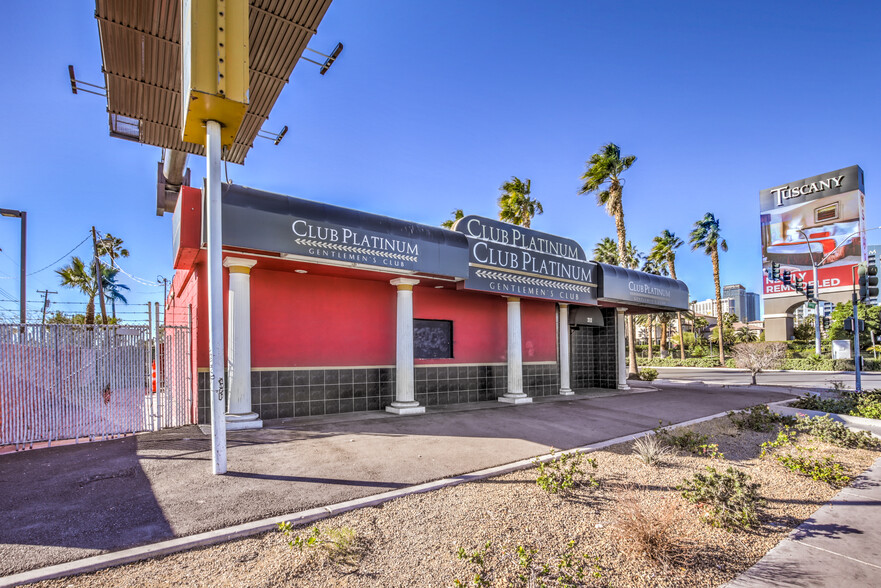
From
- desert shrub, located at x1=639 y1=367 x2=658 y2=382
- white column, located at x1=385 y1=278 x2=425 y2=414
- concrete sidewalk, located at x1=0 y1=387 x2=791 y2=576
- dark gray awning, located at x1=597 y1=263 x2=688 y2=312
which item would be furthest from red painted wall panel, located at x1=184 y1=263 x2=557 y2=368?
desert shrub, located at x1=639 y1=367 x2=658 y2=382

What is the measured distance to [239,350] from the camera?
830 cm

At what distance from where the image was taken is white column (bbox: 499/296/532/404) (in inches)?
504

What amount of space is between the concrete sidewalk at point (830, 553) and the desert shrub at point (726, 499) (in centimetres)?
37

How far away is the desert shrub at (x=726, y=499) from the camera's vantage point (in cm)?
446

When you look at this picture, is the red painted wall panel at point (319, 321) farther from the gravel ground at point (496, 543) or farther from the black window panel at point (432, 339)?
the gravel ground at point (496, 543)

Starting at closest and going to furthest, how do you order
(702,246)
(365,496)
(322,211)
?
(365,496), (322,211), (702,246)

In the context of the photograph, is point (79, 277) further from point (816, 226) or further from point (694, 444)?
point (816, 226)

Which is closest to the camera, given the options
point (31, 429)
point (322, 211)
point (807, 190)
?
point (31, 429)

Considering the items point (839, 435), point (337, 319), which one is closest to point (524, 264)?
point (337, 319)

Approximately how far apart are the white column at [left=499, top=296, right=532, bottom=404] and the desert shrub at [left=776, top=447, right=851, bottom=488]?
6854 millimetres

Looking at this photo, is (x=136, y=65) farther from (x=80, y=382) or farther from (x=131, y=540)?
(x=131, y=540)

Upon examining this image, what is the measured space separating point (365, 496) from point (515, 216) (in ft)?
71.9

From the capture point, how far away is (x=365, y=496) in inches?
199

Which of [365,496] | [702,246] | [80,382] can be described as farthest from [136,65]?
[702,246]
